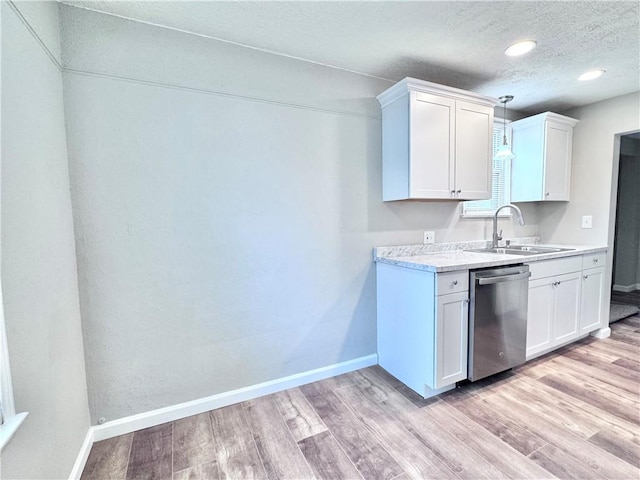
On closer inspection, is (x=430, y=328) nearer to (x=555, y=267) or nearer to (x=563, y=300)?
(x=555, y=267)

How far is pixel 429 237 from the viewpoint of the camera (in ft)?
8.79

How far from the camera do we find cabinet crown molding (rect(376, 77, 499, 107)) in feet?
6.83

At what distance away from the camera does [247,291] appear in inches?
79.3

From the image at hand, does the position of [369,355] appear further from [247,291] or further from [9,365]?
[9,365]

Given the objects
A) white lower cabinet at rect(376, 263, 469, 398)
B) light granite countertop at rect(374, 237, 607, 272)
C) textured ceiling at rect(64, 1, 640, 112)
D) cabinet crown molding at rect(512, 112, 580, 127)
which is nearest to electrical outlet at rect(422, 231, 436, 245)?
light granite countertop at rect(374, 237, 607, 272)

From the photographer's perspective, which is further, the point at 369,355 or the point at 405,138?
the point at 369,355

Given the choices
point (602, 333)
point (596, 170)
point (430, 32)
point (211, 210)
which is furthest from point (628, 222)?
point (211, 210)

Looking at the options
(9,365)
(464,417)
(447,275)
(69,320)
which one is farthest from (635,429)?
(69,320)

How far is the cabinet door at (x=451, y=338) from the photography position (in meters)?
A: 1.92

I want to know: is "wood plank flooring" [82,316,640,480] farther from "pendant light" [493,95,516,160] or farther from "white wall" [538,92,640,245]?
"pendant light" [493,95,516,160]

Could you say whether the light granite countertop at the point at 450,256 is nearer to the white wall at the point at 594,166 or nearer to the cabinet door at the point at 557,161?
the white wall at the point at 594,166

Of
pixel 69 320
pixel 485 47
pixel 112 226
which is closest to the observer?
pixel 69 320

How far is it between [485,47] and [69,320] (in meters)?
2.99

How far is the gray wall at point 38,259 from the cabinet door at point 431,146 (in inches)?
82.3
